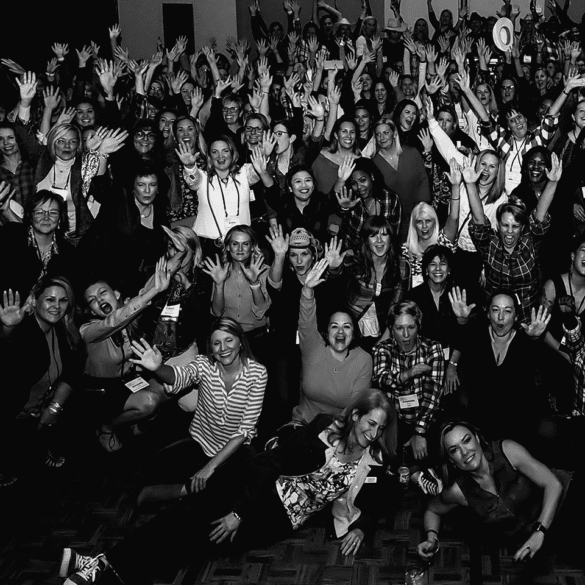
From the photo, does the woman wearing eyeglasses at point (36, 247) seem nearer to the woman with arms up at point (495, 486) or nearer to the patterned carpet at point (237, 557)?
the patterned carpet at point (237, 557)

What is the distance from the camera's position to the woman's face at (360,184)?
193 inches

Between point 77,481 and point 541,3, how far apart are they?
9.23m

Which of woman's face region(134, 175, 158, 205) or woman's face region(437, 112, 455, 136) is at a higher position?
woman's face region(437, 112, 455, 136)

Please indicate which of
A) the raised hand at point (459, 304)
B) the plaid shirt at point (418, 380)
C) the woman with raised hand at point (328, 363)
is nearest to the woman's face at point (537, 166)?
the raised hand at point (459, 304)

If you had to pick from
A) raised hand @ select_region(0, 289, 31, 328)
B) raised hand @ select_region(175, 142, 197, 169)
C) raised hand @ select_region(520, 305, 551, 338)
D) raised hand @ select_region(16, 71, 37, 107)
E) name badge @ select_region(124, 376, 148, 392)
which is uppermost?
raised hand @ select_region(16, 71, 37, 107)

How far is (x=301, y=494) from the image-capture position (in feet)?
11.2

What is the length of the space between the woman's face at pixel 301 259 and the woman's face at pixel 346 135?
1.24 metres

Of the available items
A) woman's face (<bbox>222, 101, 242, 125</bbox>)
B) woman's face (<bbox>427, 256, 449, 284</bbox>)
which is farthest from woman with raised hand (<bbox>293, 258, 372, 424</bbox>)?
woman's face (<bbox>222, 101, 242, 125</bbox>)

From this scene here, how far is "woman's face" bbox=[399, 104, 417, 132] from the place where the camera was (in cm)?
570

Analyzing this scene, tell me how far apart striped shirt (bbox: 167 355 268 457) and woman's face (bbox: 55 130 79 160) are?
1858mm

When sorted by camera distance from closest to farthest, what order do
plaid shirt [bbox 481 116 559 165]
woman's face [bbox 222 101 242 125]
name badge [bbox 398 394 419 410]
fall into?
name badge [bbox 398 394 419 410]
plaid shirt [bbox 481 116 559 165]
woman's face [bbox 222 101 242 125]

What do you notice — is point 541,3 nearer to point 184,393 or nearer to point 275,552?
point 184,393

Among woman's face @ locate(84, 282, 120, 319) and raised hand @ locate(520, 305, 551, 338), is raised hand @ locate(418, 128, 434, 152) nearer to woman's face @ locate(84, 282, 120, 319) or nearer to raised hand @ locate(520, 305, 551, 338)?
raised hand @ locate(520, 305, 551, 338)

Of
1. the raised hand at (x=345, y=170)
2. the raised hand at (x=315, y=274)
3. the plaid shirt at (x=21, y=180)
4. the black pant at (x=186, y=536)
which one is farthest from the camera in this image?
the plaid shirt at (x=21, y=180)
